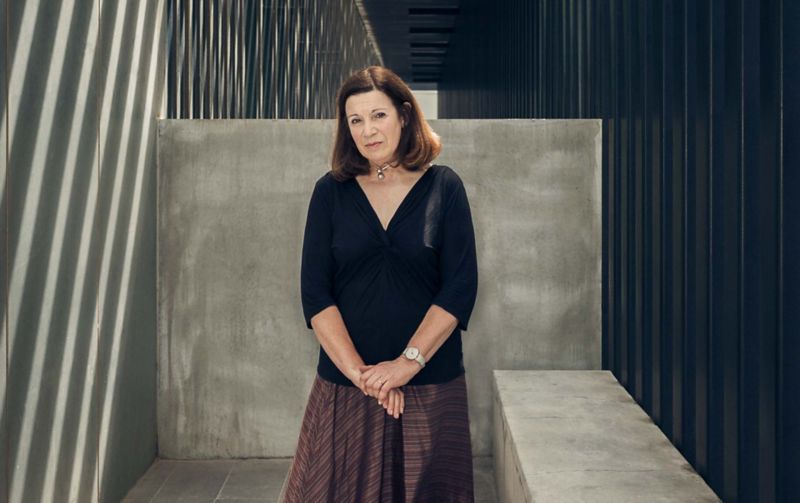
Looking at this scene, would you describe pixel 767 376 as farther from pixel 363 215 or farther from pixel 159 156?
pixel 159 156

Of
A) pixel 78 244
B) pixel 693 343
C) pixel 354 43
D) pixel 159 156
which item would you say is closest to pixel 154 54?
→ pixel 159 156

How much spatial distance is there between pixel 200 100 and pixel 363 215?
145 inches

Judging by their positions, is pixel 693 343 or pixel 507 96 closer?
pixel 693 343

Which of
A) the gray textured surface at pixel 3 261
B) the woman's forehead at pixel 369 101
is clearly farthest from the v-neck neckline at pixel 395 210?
the gray textured surface at pixel 3 261

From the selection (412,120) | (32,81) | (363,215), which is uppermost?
(32,81)

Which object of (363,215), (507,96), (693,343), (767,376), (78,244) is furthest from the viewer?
(507,96)

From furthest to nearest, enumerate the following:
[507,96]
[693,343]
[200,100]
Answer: [507,96], [200,100], [693,343]

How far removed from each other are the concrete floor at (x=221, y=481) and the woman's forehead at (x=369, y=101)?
261 centimetres

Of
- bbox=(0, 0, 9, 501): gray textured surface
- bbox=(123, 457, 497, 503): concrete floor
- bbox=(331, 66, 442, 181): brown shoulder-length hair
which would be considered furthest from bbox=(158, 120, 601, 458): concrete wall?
bbox=(331, 66, 442, 181): brown shoulder-length hair

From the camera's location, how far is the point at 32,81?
314 cm

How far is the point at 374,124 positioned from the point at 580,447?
1657 mm

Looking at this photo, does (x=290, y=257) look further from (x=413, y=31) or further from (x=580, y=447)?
(x=413, y=31)

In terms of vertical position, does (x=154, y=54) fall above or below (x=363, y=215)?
above

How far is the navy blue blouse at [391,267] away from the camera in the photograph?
7.20 feet
